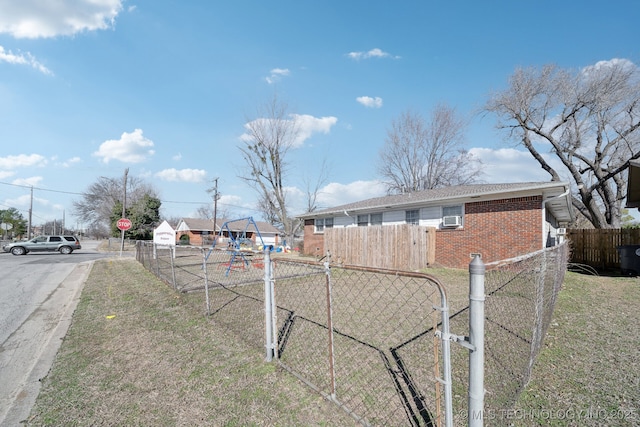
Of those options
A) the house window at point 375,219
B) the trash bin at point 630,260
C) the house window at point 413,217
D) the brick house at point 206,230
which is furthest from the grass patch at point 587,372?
the brick house at point 206,230

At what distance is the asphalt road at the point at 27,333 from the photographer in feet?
9.03

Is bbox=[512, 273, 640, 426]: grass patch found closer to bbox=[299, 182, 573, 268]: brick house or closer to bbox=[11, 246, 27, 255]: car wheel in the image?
bbox=[299, 182, 573, 268]: brick house

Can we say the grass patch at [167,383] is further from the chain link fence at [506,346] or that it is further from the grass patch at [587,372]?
the grass patch at [587,372]

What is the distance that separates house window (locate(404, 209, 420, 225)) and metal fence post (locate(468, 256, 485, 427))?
39.1 feet

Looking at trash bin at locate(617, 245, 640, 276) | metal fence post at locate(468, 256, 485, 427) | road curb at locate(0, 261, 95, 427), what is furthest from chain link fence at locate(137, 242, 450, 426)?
trash bin at locate(617, 245, 640, 276)

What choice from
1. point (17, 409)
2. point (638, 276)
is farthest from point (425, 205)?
point (17, 409)

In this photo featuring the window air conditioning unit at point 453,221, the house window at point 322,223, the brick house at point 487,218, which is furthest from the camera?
the house window at point 322,223

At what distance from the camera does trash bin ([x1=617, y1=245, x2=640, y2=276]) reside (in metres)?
9.25

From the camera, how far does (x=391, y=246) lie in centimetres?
1162

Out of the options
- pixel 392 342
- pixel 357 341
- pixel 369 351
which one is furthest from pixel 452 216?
pixel 369 351

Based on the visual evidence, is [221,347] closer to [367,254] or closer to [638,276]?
[367,254]

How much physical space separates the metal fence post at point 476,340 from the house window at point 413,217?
39.1ft

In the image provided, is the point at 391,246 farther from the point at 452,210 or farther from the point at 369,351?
the point at 369,351

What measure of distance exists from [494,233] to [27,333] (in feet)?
39.9
